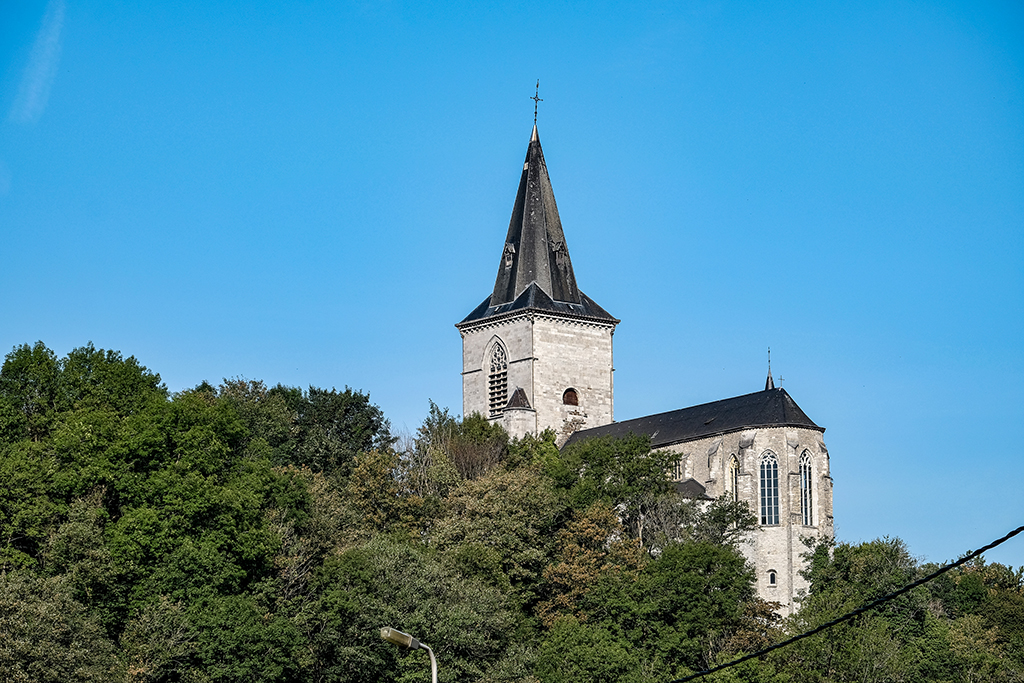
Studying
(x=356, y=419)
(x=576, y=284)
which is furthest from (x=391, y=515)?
(x=576, y=284)

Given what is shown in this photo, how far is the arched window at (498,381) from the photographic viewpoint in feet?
276

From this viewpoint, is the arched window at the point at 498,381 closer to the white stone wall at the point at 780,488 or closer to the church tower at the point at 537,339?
the church tower at the point at 537,339

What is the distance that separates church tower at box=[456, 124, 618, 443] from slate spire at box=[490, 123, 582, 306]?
52 millimetres

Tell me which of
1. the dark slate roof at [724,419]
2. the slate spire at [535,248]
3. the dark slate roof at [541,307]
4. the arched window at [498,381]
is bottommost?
the dark slate roof at [724,419]

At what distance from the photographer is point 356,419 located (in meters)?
76.9

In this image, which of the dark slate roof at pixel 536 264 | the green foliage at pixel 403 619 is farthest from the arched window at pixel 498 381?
the green foliage at pixel 403 619

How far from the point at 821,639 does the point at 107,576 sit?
81.5 feet

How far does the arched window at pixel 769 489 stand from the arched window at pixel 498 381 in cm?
1685

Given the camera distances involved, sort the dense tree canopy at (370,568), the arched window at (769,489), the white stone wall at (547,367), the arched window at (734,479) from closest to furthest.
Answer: the dense tree canopy at (370,568) → the arched window at (769,489) → the arched window at (734,479) → the white stone wall at (547,367)

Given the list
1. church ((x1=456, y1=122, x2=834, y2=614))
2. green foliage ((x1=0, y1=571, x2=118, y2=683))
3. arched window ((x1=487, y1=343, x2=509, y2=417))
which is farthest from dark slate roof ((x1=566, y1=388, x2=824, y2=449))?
green foliage ((x1=0, y1=571, x2=118, y2=683))

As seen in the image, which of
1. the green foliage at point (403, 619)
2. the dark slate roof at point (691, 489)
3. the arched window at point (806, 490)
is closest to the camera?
the green foliage at point (403, 619)

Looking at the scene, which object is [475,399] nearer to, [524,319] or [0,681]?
[524,319]

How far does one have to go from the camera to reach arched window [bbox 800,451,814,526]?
7144 cm

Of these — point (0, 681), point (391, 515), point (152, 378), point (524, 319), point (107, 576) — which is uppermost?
point (524, 319)
